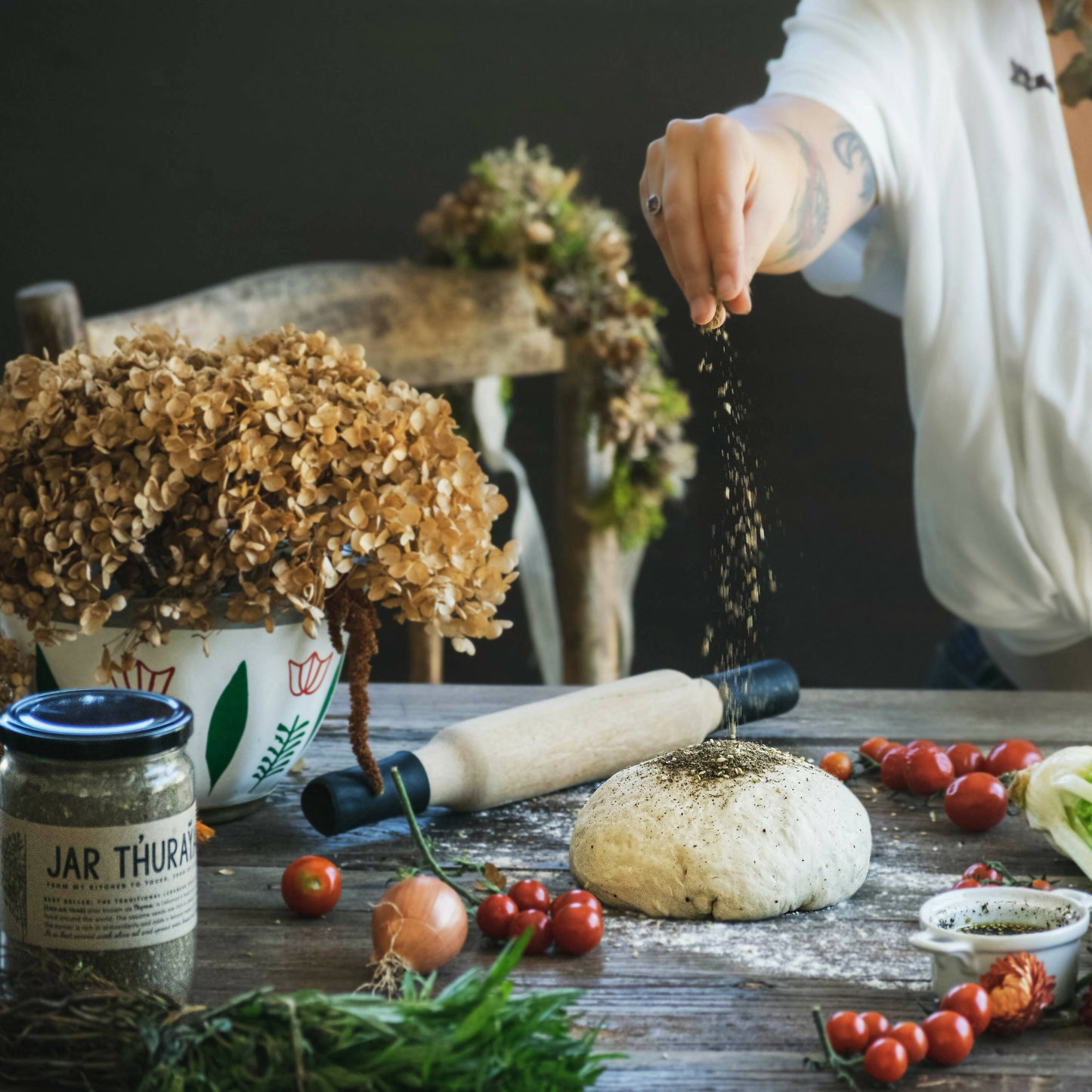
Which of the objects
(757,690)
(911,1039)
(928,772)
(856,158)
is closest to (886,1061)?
(911,1039)

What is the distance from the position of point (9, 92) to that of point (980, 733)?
2.35 m

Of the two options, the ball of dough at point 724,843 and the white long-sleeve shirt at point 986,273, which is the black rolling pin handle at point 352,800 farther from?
the white long-sleeve shirt at point 986,273

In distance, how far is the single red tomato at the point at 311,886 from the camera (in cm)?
87

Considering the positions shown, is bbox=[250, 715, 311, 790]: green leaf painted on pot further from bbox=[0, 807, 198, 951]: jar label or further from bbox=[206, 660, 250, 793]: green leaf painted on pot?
bbox=[0, 807, 198, 951]: jar label

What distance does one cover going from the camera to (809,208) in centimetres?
151

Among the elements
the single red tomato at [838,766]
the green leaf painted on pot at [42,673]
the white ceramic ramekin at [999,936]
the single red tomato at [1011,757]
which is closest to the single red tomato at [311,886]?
the green leaf painted on pot at [42,673]

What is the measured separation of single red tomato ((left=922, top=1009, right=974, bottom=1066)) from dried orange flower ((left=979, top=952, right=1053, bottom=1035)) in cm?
3

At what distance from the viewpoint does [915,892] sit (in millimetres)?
947

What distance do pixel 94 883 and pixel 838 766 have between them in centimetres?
70

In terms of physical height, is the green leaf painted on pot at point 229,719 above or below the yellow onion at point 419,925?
above

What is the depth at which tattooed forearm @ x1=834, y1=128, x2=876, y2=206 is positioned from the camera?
5.26 feet

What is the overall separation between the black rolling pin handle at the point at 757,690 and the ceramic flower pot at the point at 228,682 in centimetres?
42

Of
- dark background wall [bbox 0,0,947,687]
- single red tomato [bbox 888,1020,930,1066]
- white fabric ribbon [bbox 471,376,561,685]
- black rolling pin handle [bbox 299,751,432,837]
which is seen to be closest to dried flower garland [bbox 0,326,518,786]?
black rolling pin handle [bbox 299,751,432,837]

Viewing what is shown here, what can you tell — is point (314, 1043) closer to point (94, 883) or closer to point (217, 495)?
point (94, 883)
